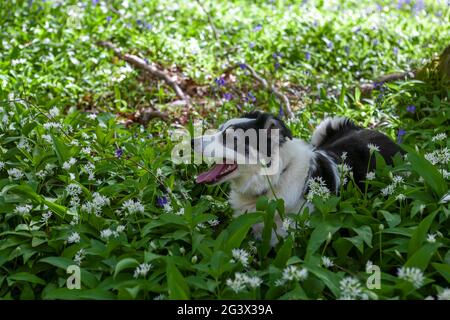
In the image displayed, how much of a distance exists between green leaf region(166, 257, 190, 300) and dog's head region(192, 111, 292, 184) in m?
0.94

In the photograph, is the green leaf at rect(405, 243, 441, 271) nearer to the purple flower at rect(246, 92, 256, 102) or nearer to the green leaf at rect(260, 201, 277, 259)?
the green leaf at rect(260, 201, 277, 259)

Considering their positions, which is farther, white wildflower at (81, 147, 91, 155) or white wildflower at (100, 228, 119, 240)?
white wildflower at (81, 147, 91, 155)

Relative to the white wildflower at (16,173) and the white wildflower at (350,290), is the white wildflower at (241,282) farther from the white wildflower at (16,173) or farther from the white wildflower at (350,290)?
the white wildflower at (16,173)

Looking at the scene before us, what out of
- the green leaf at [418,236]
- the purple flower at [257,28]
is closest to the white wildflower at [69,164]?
the green leaf at [418,236]

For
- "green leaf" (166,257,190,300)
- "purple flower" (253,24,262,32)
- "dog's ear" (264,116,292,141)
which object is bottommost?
"green leaf" (166,257,190,300)

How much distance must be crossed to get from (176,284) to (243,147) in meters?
1.19

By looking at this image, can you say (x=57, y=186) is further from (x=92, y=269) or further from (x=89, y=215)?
(x=92, y=269)

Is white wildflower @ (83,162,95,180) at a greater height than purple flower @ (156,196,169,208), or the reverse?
white wildflower @ (83,162,95,180)

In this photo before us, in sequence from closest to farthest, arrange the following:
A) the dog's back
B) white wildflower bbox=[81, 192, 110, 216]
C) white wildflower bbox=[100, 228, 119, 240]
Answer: white wildflower bbox=[100, 228, 119, 240]
white wildflower bbox=[81, 192, 110, 216]
the dog's back

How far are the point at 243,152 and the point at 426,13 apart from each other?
23.5ft

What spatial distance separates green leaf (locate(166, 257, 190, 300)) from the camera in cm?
269

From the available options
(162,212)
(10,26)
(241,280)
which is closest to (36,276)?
(162,212)

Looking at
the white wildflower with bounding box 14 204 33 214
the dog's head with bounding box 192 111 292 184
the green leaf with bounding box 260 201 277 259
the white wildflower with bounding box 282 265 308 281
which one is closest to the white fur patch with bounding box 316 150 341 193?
the dog's head with bounding box 192 111 292 184

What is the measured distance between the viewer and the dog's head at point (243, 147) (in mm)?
3645
